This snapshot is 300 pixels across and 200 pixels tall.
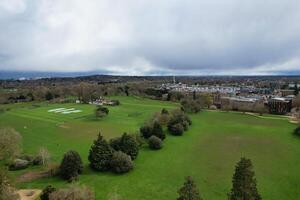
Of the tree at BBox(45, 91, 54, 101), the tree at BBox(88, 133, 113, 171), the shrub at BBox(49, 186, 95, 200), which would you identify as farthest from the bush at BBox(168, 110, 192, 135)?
the tree at BBox(45, 91, 54, 101)

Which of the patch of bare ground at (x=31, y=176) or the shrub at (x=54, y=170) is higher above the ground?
the shrub at (x=54, y=170)

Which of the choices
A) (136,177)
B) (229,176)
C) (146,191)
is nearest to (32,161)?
(136,177)

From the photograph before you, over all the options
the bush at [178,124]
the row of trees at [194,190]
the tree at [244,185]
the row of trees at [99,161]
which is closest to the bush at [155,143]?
the row of trees at [99,161]

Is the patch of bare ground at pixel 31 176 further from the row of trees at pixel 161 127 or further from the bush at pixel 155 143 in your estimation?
the row of trees at pixel 161 127

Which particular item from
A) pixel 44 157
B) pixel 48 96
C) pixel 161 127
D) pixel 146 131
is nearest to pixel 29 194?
pixel 44 157

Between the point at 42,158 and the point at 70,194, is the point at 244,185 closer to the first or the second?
the point at 70,194

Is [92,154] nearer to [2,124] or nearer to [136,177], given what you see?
[136,177]
